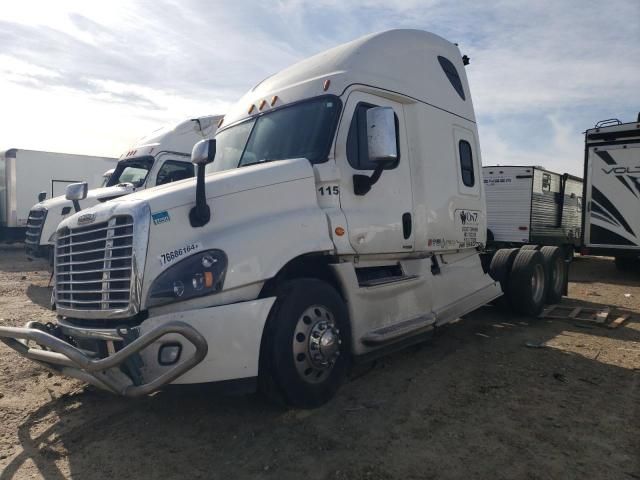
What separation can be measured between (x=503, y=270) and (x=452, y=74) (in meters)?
3.20

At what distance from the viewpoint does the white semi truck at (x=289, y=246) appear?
11.8 ft

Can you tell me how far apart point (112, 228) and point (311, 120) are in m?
2.12

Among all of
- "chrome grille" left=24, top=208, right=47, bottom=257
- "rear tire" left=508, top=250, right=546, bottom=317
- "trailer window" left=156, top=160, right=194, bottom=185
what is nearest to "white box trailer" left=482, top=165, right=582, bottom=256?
"rear tire" left=508, top=250, right=546, bottom=317

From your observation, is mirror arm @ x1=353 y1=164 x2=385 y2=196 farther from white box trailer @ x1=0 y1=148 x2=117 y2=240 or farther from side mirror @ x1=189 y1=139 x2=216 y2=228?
white box trailer @ x1=0 y1=148 x2=117 y2=240

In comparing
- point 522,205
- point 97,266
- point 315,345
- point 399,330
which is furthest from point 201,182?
point 522,205

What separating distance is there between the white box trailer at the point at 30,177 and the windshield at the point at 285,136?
617 inches

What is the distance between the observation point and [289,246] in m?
4.06

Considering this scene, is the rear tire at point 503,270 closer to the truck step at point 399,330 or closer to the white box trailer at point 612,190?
the truck step at point 399,330

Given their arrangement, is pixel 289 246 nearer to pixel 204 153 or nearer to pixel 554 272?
pixel 204 153

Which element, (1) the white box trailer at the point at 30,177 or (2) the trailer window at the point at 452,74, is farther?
(1) the white box trailer at the point at 30,177

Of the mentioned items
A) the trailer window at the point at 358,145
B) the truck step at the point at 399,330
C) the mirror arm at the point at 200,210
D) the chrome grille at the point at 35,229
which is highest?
the trailer window at the point at 358,145

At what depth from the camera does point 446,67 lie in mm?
6586

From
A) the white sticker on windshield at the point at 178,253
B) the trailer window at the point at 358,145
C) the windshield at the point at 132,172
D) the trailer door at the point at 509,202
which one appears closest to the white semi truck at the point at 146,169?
the windshield at the point at 132,172

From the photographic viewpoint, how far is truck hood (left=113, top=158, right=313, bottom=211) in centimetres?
387
